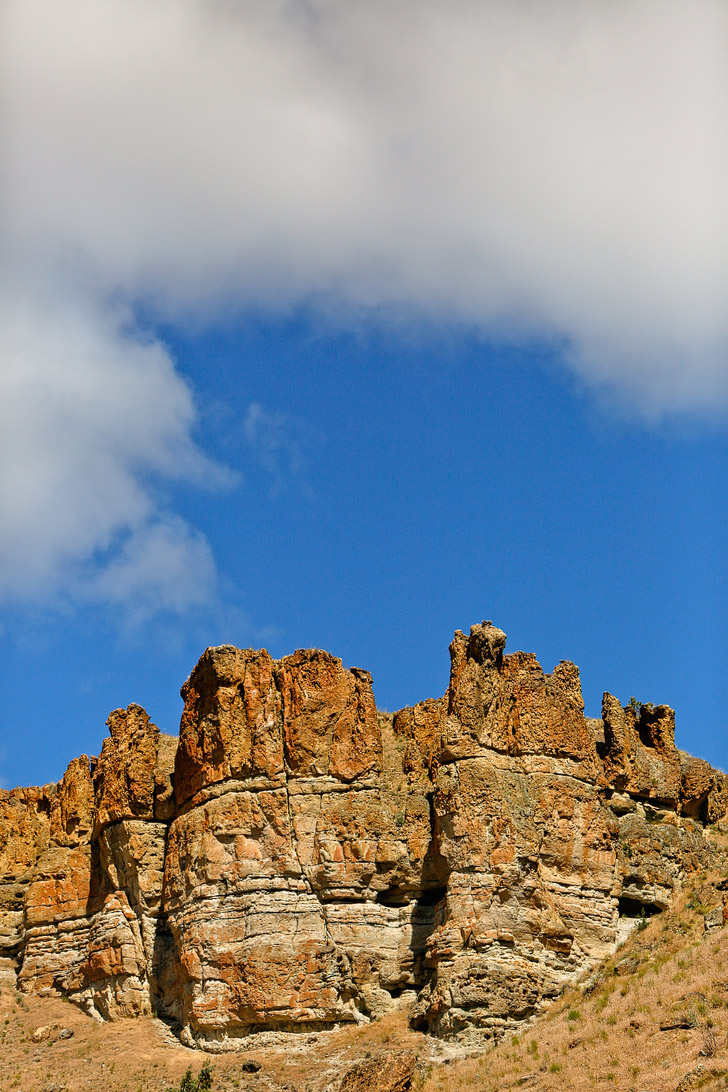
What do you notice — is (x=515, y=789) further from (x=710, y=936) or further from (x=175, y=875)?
(x=175, y=875)

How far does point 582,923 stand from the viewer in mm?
48438

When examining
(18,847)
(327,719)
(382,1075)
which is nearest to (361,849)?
(327,719)

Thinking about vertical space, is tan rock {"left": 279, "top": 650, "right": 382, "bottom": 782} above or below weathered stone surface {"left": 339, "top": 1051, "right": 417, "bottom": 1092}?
above

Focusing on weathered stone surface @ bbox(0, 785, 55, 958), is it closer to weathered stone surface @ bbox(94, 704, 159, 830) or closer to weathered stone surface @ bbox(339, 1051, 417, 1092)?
weathered stone surface @ bbox(94, 704, 159, 830)

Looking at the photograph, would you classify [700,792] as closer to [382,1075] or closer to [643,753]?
[643,753]

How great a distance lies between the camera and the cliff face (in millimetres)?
45750

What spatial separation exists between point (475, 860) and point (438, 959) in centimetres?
372

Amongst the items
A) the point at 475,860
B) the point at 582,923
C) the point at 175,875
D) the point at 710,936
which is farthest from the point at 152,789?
the point at 710,936

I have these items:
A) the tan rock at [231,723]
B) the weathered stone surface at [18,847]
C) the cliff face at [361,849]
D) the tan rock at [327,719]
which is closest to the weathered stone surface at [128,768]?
the cliff face at [361,849]

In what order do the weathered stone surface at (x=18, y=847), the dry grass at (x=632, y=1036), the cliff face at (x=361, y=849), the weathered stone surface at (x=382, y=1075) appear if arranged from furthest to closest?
the weathered stone surface at (x=18, y=847) < the cliff face at (x=361, y=849) < the weathered stone surface at (x=382, y=1075) < the dry grass at (x=632, y=1036)

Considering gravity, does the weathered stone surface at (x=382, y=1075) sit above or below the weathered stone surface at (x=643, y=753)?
below

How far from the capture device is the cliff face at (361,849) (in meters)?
45.8

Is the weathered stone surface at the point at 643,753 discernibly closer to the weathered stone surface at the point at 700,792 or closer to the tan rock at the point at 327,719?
the weathered stone surface at the point at 700,792

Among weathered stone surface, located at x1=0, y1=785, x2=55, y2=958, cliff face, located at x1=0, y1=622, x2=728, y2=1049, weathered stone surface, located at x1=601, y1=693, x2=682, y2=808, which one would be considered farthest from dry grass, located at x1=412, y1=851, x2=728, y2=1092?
weathered stone surface, located at x1=0, y1=785, x2=55, y2=958
